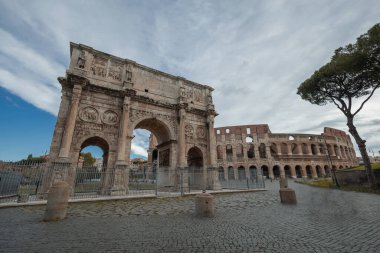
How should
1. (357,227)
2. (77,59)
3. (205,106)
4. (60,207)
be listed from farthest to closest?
(205,106) < (77,59) < (60,207) < (357,227)

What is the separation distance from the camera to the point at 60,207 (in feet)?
17.0

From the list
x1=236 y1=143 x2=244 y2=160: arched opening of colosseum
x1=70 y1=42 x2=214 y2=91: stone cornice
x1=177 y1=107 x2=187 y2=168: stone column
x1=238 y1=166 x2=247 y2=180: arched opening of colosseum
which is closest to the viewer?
x1=70 y1=42 x2=214 y2=91: stone cornice

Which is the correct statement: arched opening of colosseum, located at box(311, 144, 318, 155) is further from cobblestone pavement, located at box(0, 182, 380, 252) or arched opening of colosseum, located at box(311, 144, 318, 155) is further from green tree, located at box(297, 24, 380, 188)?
cobblestone pavement, located at box(0, 182, 380, 252)

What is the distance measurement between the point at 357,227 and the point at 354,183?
A: 16.9 metres

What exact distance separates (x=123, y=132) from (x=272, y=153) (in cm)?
3841

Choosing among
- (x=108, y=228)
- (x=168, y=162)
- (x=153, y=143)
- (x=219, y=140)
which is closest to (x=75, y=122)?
(x=168, y=162)

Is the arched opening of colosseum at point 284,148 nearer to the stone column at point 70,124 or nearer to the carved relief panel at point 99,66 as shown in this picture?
the carved relief panel at point 99,66

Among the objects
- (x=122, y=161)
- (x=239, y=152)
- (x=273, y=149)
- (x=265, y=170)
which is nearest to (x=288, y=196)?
(x=122, y=161)

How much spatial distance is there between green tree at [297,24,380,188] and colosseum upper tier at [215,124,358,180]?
77.1 feet

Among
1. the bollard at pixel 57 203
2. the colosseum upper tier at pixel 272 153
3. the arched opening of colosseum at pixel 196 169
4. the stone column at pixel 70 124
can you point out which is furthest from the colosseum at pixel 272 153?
the bollard at pixel 57 203

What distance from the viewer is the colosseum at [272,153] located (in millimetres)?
39375

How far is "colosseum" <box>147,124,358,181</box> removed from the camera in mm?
39375

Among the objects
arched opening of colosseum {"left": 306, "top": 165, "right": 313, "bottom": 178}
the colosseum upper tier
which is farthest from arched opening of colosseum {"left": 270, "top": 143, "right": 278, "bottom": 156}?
arched opening of colosseum {"left": 306, "top": 165, "right": 313, "bottom": 178}

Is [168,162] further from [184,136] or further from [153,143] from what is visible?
[153,143]
